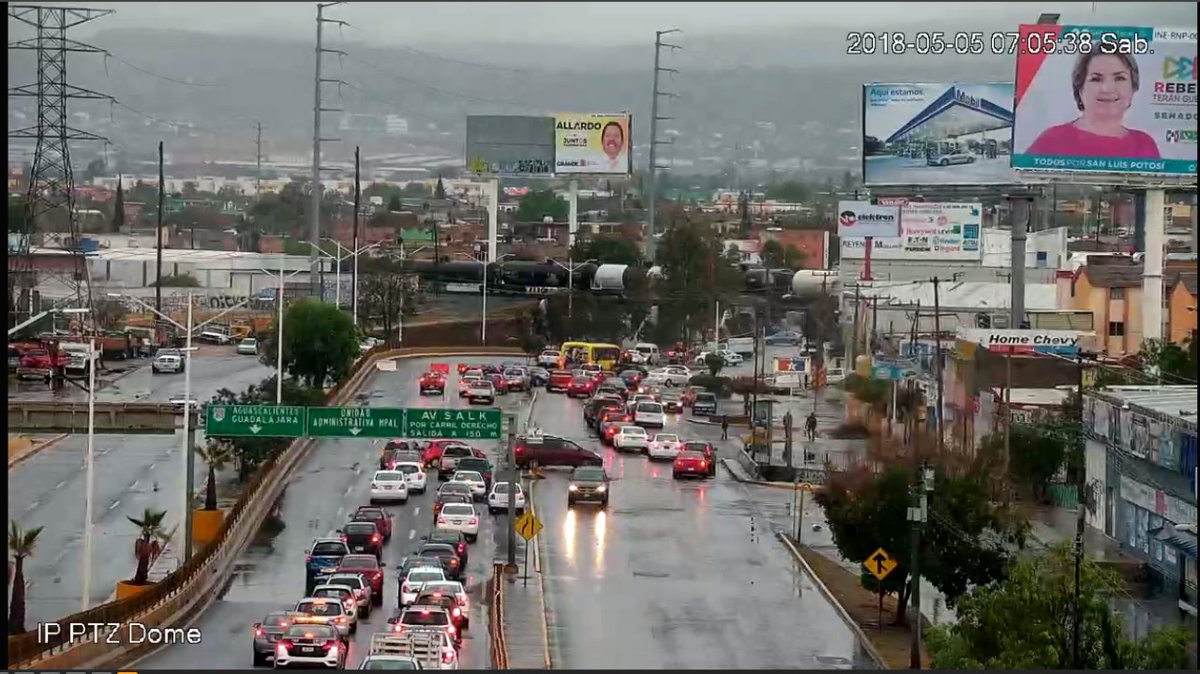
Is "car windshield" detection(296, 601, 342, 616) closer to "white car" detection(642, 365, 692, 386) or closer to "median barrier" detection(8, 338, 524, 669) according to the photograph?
"median barrier" detection(8, 338, 524, 669)

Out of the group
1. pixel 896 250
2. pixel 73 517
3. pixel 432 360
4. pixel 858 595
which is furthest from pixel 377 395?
pixel 896 250

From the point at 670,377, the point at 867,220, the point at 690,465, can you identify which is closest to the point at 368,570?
the point at 690,465

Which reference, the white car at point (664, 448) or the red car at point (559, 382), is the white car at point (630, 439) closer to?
the white car at point (664, 448)

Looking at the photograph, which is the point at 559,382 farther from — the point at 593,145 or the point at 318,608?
the point at 318,608

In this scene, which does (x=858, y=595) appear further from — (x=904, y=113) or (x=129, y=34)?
(x=129, y=34)

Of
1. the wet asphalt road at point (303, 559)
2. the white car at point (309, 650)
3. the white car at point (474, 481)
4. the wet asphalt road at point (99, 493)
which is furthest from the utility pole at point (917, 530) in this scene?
the white car at point (474, 481)

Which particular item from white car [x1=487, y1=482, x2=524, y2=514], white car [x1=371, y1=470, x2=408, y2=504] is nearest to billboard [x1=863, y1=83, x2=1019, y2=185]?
Result: white car [x1=487, y1=482, x2=524, y2=514]

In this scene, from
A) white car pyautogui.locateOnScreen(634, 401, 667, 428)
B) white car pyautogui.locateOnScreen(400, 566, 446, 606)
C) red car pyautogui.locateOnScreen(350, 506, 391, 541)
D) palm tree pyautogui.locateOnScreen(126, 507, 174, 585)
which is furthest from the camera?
white car pyautogui.locateOnScreen(634, 401, 667, 428)
